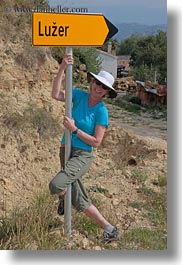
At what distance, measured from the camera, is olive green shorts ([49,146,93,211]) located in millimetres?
3975

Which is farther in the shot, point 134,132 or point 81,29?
point 134,132

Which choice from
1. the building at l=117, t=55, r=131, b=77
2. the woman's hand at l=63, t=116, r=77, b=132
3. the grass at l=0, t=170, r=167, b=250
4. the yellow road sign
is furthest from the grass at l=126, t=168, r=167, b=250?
the yellow road sign

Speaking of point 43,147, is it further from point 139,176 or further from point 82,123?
point 82,123

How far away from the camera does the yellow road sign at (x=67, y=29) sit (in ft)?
12.5

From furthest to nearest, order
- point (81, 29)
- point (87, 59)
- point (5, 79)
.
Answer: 1. point (5, 79)
2. point (87, 59)
3. point (81, 29)

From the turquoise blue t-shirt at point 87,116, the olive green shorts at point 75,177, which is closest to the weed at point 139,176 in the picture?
the olive green shorts at point 75,177

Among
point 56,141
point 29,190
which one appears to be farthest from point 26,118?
point 29,190

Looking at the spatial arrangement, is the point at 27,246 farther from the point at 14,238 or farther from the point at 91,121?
the point at 91,121

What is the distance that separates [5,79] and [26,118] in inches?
25.4

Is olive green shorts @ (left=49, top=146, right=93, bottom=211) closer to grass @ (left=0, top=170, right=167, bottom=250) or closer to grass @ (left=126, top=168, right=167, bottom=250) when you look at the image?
grass @ (left=0, top=170, right=167, bottom=250)

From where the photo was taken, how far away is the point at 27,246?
413cm

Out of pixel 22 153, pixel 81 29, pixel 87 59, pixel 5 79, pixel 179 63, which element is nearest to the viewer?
pixel 81 29

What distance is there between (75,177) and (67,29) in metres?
1.03

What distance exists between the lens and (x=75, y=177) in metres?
4.04
